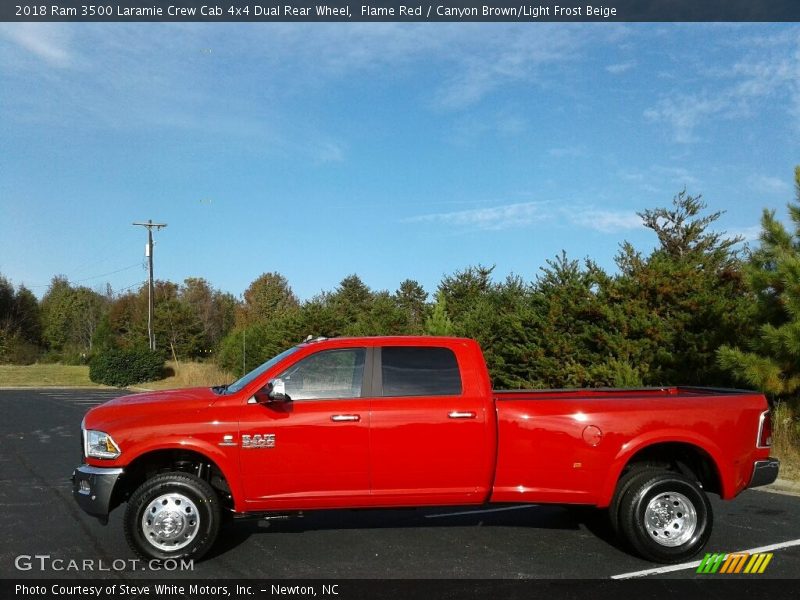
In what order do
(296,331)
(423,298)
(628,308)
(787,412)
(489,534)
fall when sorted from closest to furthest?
(489,534) → (787,412) → (628,308) → (296,331) → (423,298)

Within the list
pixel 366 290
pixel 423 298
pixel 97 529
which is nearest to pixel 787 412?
pixel 97 529

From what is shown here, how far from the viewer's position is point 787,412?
1079cm

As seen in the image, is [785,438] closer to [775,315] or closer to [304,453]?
[775,315]

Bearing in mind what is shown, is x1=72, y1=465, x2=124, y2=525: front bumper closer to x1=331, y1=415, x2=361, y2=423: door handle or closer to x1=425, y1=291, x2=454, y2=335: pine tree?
x1=331, y1=415, x2=361, y2=423: door handle

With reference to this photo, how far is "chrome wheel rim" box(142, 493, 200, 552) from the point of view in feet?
19.1

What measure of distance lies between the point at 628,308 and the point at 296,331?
1608cm

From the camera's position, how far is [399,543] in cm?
651

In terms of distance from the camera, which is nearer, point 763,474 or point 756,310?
point 763,474

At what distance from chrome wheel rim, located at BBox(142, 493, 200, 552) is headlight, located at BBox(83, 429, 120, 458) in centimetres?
51

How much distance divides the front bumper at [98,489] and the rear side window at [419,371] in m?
2.29

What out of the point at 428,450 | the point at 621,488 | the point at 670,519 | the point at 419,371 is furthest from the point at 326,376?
the point at 670,519
